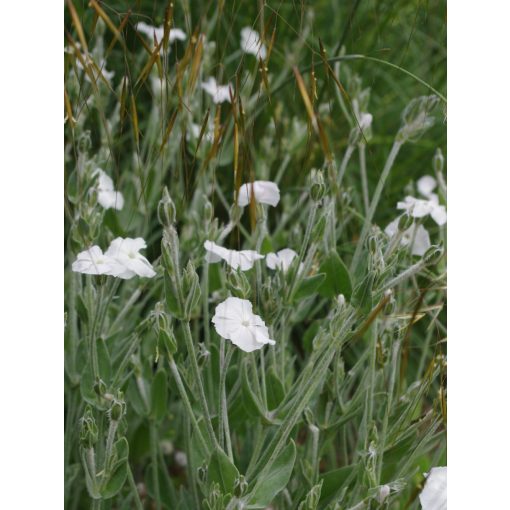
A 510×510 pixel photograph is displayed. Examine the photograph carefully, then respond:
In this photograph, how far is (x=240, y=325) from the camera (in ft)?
1.92

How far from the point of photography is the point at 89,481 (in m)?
0.63

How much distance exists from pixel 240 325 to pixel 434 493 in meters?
0.22

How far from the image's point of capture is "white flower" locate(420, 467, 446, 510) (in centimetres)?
64

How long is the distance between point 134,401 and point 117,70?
1.85 ft

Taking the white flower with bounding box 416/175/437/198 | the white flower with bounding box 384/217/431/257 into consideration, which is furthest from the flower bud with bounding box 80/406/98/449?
the white flower with bounding box 416/175/437/198

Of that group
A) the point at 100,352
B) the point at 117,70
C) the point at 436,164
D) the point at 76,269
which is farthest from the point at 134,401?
the point at 117,70

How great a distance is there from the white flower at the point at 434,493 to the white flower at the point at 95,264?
303 millimetres

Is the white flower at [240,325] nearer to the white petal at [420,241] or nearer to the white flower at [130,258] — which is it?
the white flower at [130,258]

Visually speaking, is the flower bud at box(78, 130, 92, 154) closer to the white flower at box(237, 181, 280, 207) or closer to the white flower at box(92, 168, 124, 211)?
the white flower at box(92, 168, 124, 211)

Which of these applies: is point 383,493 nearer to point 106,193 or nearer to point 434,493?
point 434,493

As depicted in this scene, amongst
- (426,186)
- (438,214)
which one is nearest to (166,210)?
(438,214)

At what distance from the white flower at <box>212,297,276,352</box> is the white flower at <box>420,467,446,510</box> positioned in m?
0.18

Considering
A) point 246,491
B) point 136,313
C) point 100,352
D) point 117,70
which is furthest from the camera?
point 117,70

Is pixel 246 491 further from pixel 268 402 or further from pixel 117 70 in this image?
pixel 117 70
